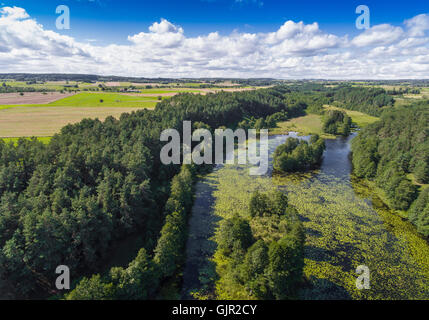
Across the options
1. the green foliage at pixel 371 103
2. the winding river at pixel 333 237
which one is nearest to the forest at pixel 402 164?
the winding river at pixel 333 237


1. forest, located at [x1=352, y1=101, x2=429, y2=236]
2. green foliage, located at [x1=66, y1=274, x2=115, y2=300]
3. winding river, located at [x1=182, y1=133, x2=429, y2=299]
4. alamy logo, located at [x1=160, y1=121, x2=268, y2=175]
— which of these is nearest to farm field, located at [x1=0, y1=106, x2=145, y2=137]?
alamy logo, located at [x1=160, y1=121, x2=268, y2=175]

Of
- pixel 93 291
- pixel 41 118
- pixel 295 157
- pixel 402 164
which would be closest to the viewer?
pixel 93 291

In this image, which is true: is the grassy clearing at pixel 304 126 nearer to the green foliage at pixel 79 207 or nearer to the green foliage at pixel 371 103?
the green foliage at pixel 371 103

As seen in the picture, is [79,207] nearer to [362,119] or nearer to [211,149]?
[211,149]

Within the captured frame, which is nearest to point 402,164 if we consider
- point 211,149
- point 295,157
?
point 295,157

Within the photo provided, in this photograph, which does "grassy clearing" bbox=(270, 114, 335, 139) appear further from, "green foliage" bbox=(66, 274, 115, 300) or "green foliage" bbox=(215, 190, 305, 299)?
"green foliage" bbox=(66, 274, 115, 300)

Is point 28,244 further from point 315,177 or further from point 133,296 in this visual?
point 315,177
